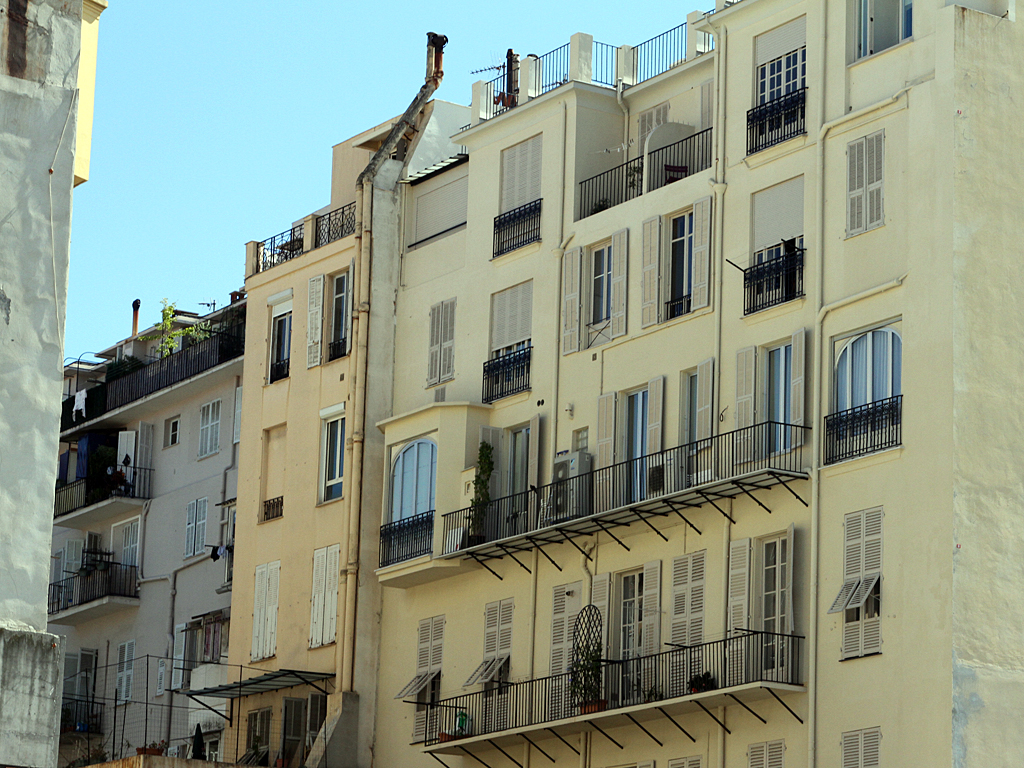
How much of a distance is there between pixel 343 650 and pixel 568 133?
1093 cm

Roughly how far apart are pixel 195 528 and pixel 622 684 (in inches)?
727

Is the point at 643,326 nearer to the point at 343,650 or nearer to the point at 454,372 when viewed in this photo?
the point at 454,372

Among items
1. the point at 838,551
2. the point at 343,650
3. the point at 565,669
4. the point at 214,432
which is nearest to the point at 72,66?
the point at 838,551

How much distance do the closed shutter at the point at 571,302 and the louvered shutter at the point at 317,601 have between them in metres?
7.21

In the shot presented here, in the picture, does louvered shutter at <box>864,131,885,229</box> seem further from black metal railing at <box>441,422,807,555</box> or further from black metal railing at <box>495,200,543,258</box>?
black metal railing at <box>495,200,543,258</box>

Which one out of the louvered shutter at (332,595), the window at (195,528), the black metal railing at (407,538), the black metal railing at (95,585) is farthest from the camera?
the black metal railing at (95,585)

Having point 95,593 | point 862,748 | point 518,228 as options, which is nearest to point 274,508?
point 518,228

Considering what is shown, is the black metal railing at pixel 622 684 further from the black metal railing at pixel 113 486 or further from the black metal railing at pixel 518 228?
the black metal railing at pixel 113 486

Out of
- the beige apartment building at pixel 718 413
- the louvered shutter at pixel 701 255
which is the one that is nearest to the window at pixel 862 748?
the beige apartment building at pixel 718 413

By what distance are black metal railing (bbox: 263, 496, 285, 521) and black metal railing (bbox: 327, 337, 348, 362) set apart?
3189 millimetres

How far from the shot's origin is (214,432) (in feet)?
177

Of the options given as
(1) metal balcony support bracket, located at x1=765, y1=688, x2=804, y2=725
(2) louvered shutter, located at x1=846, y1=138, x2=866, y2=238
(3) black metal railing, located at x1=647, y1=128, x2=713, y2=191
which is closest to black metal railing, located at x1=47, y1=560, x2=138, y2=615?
(3) black metal railing, located at x1=647, y1=128, x2=713, y2=191

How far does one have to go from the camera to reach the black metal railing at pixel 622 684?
35.2 m

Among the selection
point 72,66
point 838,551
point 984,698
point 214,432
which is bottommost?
point 984,698
